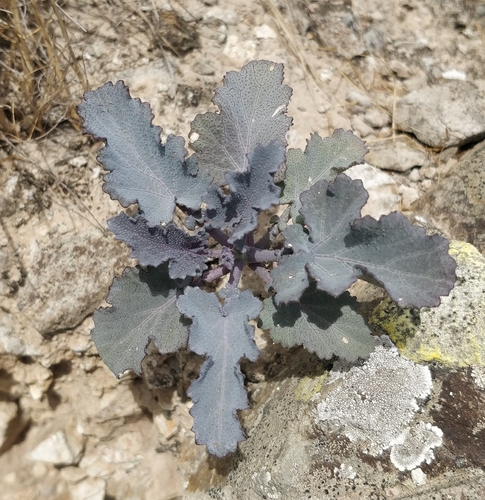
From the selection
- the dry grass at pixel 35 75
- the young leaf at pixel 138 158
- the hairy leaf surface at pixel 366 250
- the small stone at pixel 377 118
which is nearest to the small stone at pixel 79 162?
the dry grass at pixel 35 75

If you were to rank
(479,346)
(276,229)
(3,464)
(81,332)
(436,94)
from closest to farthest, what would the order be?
1. (479,346)
2. (276,229)
3. (81,332)
4. (3,464)
5. (436,94)

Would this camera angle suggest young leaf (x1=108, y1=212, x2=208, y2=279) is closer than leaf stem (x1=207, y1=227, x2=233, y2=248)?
Yes

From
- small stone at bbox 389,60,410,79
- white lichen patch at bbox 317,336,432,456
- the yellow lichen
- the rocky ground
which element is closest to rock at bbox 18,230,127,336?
the rocky ground

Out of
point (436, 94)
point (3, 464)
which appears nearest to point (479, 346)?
point (436, 94)

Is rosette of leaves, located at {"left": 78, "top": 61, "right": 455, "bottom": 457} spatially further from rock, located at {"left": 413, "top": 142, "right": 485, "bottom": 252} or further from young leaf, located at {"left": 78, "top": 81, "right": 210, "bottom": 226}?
rock, located at {"left": 413, "top": 142, "right": 485, "bottom": 252}

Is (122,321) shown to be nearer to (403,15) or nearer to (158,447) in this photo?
(158,447)

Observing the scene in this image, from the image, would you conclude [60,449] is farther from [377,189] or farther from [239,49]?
[239,49]
